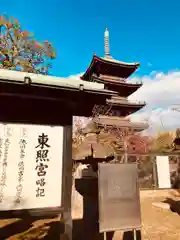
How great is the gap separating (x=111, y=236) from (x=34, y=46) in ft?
32.2

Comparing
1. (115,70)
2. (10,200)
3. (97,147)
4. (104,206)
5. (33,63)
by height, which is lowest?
(104,206)

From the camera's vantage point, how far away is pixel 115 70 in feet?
79.6

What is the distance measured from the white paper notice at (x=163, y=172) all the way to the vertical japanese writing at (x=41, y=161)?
12939 mm

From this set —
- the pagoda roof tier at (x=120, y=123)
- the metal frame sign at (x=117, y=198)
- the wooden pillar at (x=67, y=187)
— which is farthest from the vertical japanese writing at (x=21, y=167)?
the pagoda roof tier at (x=120, y=123)

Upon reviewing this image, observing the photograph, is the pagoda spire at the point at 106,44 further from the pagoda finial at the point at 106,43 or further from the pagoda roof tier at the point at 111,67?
the pagoda roof tier at the point at 111,67

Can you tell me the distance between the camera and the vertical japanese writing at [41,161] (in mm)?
3072

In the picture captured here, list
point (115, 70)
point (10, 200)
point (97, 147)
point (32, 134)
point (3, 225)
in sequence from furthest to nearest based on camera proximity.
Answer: point (115, 70) < point (3, 225) < point (97, 147) < point (32, 134) < point (10, 200)

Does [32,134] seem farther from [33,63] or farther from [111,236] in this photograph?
[33,63]

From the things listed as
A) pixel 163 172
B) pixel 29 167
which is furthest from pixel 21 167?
pixel 163 172

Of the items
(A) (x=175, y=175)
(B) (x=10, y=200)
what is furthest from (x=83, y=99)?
(A) (x=175, y=175)

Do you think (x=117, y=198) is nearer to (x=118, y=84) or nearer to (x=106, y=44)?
(x=118, y=84)

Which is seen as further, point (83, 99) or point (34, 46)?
point (34, 46)

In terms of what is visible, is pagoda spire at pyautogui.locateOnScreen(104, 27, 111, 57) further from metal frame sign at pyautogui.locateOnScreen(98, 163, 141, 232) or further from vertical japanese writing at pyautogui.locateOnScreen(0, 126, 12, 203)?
vertical japanese writing at pyautogui.locateOnScreen(0, 126, 12, 203)

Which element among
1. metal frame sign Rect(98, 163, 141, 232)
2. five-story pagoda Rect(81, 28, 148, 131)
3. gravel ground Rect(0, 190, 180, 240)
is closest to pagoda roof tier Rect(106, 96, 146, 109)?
five-story pagoda Rect(81, 28, 148, 131)
